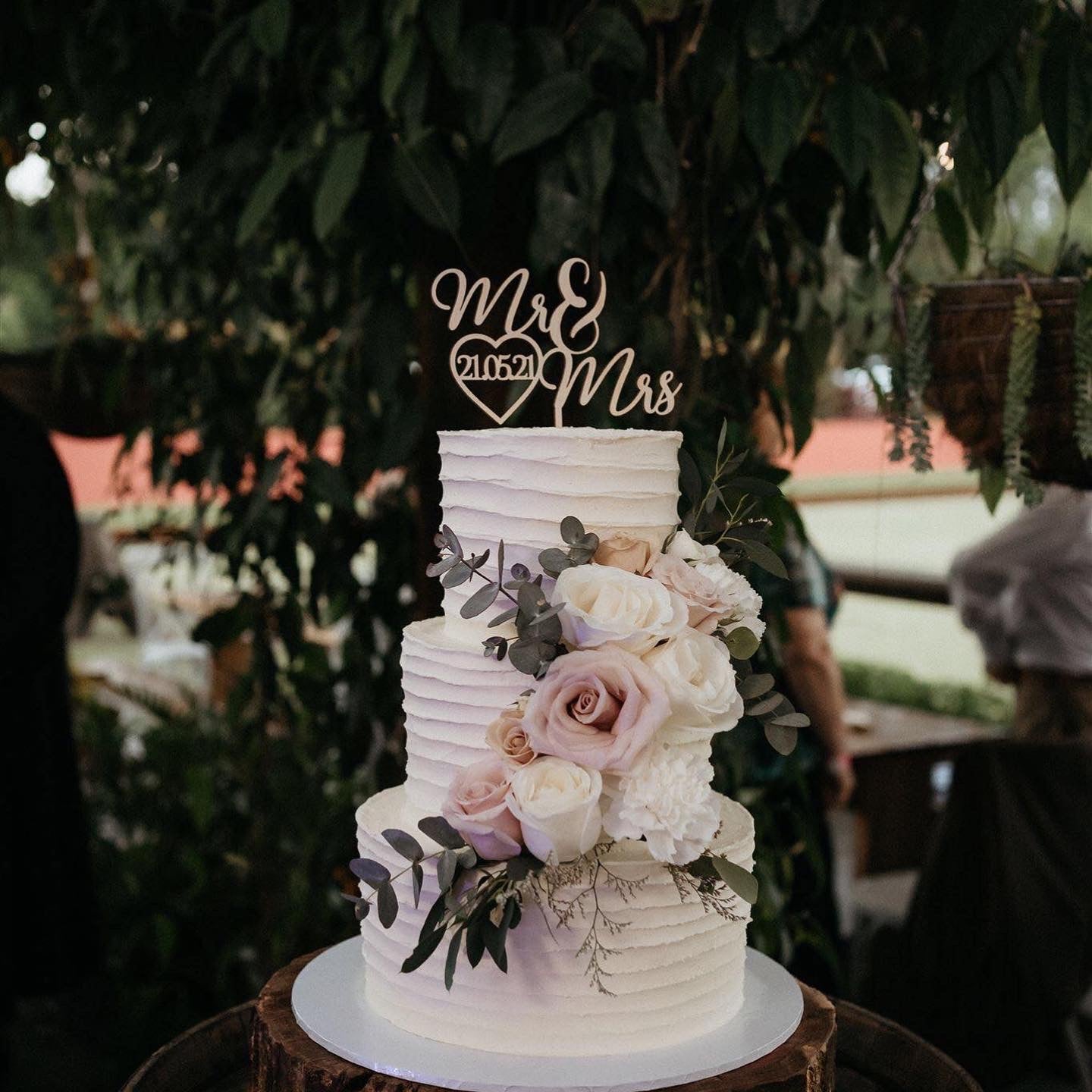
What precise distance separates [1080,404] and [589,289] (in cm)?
52

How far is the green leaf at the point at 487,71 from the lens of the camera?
4.42ft

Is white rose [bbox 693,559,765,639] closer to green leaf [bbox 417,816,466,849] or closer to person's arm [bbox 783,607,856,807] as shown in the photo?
green leaf [bbox 417,816,466,849]

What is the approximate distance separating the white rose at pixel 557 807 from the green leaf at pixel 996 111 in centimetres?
73

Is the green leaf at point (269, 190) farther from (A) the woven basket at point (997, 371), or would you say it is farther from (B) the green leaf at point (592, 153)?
(A) the woven basket at point (997, 371)

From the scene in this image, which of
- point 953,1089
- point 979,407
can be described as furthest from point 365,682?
point 953,1089

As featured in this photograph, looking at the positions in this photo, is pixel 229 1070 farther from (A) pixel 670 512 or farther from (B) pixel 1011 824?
(B) pixel 1011 824

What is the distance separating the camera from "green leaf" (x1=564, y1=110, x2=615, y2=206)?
133 centimetres

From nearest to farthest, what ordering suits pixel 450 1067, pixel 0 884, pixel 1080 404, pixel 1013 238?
pixel 450 1067 → pixel 1080 404 → pixel 1013 238 → pixel 0 884

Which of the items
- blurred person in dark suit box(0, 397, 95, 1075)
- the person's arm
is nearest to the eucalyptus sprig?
blurred person in dark suit box(0, 397, 95, 1075)

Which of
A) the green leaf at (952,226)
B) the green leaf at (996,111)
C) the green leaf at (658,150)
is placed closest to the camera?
the green leaf at (996,111)

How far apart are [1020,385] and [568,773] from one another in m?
0.71

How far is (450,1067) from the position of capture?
1.00 metres

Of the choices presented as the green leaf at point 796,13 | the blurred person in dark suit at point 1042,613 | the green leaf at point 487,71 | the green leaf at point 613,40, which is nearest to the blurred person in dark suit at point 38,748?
the green leaf at point 487,71

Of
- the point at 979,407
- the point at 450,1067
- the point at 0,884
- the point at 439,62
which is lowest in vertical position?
the point at 0,884
